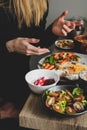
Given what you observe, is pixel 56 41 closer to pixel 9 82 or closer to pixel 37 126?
pixel 9 82

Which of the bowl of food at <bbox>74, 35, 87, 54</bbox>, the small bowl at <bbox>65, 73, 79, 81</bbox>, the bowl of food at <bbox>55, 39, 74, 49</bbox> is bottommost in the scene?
the bowl of food at <bbox>55, 39, 74, 49</bbox>

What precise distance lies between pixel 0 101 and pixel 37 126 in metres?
0.75

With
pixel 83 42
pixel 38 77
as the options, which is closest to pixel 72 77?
pixel 38 77

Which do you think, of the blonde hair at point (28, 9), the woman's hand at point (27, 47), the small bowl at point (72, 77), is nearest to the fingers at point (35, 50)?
the woman's hand at point (27, 47)

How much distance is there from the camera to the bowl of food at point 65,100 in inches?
37.9

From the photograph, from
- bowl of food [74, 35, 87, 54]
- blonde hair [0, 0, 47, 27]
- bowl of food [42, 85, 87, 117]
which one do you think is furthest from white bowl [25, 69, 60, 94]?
blonde hair [0, 0, 47, 27]

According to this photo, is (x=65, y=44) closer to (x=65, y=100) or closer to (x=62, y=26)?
(x=62, y=26)

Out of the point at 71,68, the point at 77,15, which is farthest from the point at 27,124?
the point at 77,15

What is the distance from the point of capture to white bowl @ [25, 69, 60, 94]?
1.08 metres

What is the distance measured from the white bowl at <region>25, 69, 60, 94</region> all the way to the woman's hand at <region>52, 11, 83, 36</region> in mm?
363

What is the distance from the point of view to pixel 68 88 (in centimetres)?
110

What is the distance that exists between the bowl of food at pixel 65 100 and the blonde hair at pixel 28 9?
620 mm

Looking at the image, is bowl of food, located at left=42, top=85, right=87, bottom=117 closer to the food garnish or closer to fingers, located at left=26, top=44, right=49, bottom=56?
the food garnish

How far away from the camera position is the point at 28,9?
1.57 metres
